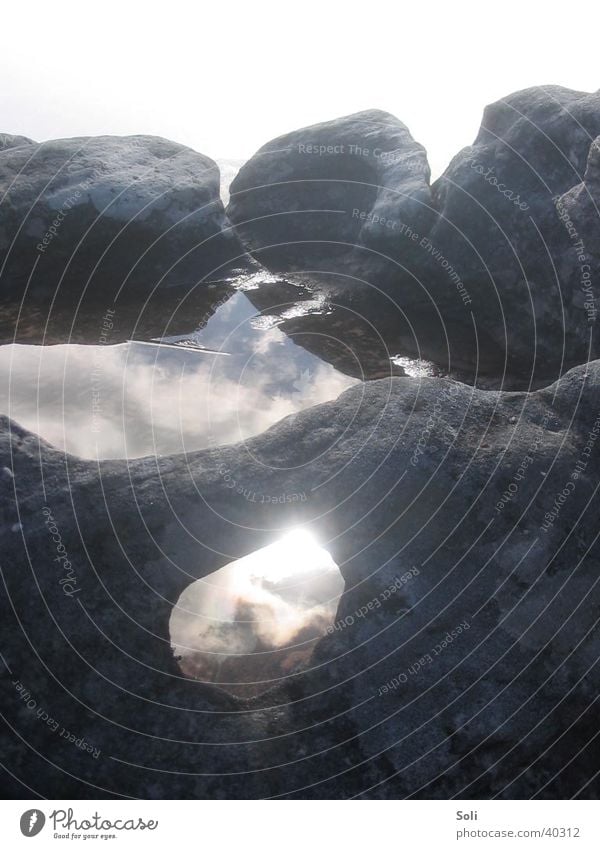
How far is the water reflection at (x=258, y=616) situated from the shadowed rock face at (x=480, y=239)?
5315 millimetres

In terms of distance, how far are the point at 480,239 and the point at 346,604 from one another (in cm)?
876

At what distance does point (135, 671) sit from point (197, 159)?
11.9m

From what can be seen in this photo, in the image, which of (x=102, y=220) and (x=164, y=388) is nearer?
(x=164, y=388)

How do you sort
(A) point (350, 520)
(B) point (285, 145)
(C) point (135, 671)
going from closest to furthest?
(C) point (135, 671), (A) point (350, 520), (B) point (285, 145)

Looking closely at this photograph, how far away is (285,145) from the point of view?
16688 millimetres

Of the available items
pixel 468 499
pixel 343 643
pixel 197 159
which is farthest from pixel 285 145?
pixel 343 643

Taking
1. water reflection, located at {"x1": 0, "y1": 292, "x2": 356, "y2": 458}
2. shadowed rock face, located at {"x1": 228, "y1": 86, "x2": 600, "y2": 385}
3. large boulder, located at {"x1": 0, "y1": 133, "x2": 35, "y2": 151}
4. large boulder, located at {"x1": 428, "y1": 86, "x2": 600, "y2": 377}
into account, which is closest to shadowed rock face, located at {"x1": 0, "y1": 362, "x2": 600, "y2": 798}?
water reflection, located at {"x1": 0, "y1": 292, "x2": 356, "y2": 458}

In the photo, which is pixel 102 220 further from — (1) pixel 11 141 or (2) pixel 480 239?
(2) pixel 480 239

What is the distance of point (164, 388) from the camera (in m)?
11.0

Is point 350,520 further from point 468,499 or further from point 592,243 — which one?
point 592,243

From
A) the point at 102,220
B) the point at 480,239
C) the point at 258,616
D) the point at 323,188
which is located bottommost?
the point at 258,616
